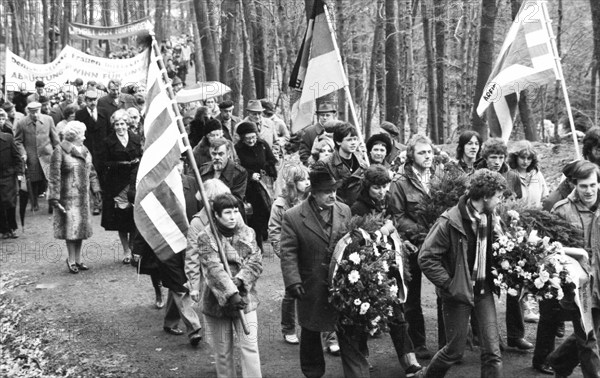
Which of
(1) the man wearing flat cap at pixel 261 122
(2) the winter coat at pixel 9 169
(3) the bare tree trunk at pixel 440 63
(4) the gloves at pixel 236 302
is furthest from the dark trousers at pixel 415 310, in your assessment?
(3) the bare tree trunk at pixel 440 63

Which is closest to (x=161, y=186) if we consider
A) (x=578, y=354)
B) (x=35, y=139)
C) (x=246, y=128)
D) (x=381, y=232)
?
(x=381, y=232)

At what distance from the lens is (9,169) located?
14.4 metres

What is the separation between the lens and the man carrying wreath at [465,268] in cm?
686

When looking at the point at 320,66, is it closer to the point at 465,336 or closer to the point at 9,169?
the point at 465,336

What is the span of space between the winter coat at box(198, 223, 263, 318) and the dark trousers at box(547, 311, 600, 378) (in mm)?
2798

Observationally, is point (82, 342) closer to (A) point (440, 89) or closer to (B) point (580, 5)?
(A) point (440, 89)

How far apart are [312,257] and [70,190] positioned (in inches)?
227

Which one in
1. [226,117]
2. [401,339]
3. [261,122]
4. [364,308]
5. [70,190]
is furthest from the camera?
[261,122]

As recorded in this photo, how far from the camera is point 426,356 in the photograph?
8383mm

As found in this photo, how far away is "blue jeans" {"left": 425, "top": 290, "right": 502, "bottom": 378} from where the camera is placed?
22.6ft

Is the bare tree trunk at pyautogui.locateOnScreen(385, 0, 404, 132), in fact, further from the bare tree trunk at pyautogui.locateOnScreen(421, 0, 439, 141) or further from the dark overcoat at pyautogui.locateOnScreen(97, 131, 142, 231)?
the dark overcoat at pyautogui.locateOnScreen(97, 131, 142, 231)

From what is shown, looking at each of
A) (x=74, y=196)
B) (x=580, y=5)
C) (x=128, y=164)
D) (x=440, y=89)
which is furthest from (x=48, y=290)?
(x=580, y=5)

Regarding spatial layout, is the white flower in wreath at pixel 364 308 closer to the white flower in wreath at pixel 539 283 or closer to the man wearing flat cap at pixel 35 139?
the white flower in wreath at pixel 539 283

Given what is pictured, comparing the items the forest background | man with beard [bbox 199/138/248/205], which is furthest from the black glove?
the forest background
